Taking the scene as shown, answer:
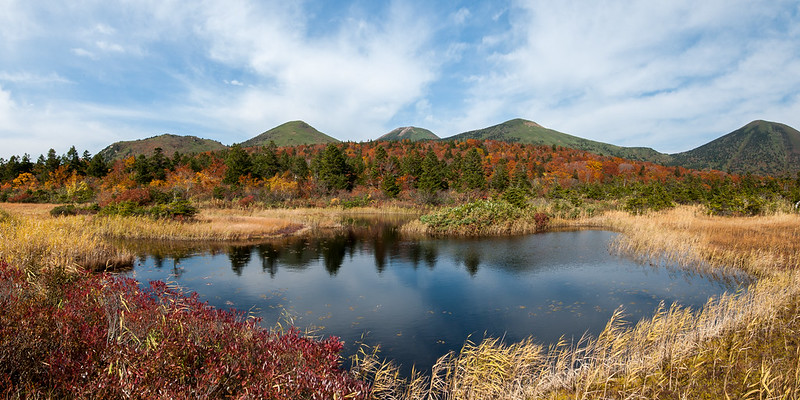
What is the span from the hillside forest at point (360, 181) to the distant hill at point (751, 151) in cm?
6253

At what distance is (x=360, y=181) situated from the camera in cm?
6625

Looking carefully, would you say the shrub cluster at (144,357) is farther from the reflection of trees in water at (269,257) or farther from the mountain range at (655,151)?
the mountain range at (655,151)

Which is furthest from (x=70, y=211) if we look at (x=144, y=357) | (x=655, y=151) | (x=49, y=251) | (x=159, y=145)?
(x=655, y=151)

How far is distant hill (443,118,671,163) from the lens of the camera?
132325 mm

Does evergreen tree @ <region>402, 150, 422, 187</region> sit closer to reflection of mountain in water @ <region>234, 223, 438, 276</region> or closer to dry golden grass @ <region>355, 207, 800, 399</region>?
reflection of mountain in water @ <region>234, 223, 438, 276</region>

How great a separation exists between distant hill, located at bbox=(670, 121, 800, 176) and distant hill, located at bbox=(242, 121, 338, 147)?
454ft

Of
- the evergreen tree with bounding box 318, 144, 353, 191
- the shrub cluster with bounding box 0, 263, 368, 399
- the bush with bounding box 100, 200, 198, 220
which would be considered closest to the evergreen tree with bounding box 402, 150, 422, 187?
the evergreen tree with bounding box 318, 144, 353, 191

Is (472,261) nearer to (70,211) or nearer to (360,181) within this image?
(70,211)

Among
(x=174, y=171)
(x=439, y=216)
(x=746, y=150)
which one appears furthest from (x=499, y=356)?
(x=746, y=150)

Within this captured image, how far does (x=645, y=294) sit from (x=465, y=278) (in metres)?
5.42

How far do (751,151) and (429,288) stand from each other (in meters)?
179

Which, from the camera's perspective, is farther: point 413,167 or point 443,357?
point 413,167

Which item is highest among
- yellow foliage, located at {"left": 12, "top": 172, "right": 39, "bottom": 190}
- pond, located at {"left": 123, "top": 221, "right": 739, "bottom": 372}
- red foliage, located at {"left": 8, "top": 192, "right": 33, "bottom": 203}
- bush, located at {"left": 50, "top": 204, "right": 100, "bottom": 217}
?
yellow foliage, located at {"left": 12, "top": 172, "right": 39, "bottom": 190}

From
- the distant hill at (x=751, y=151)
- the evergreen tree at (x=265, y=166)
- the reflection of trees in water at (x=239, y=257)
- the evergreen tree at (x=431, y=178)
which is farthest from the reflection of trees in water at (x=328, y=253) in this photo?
Answer: the distant hill at (x=751, y=151)
